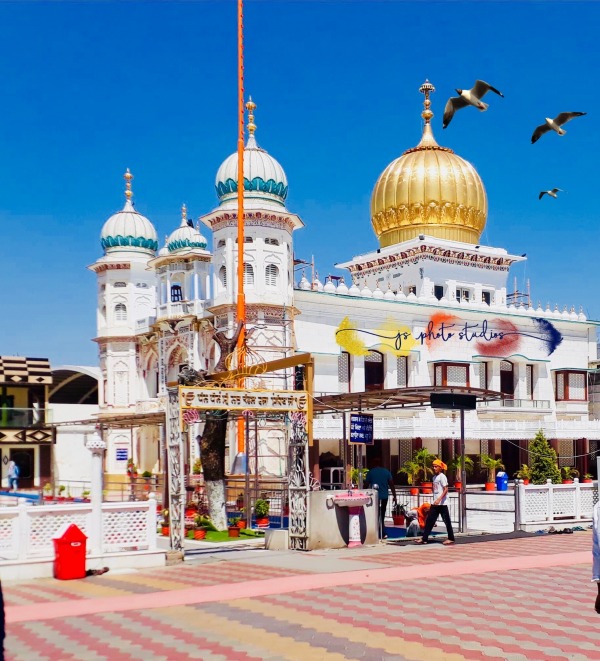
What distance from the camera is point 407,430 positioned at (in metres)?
36.6

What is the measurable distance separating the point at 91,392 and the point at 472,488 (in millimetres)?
26718

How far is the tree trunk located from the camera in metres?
20.4

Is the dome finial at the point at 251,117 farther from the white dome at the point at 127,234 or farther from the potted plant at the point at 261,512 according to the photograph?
the potted plant at the point at 261,512

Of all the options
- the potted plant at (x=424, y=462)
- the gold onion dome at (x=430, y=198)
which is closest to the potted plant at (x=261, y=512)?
the potted plant at (x=424, y=462)

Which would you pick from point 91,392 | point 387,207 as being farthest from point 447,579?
point 91,392

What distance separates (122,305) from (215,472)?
25.8m

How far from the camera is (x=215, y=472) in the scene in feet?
67.7

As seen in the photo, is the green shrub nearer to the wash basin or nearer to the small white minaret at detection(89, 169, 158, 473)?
the small white minaret at detection(89, 169, 158, 473)

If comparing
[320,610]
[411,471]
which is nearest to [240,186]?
[411,471]

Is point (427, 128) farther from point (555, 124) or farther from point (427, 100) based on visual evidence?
point (555, 124)

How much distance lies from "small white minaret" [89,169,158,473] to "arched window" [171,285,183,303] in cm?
142

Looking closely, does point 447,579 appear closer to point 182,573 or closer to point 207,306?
point 182,573

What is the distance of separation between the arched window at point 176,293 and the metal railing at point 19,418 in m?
7.41

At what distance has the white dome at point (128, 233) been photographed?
45.9 meters
